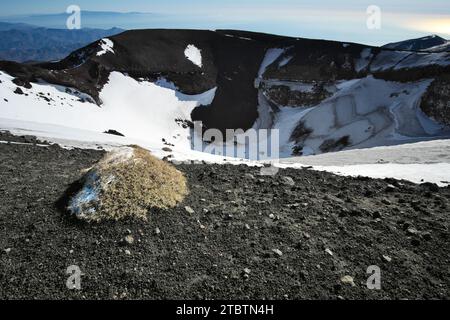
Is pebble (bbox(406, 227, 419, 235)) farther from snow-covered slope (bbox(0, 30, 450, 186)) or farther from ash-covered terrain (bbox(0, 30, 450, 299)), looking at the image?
snow-covered slope (bbox(0, 30, 450, 186))

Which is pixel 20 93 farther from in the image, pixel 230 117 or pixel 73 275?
pixel 73 275

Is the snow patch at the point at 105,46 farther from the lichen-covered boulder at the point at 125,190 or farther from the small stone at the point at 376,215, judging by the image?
the small stone at the point at 376,215

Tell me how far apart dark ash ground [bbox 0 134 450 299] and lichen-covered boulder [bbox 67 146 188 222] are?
38 centimetres

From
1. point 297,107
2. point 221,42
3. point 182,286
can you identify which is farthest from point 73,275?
point 221,42

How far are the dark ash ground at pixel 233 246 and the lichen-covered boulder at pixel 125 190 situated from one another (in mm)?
383

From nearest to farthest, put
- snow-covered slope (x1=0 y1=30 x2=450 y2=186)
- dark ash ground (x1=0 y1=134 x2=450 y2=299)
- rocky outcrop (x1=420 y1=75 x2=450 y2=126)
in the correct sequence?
1. dark ash ground (x1=0 y1=134 x2=450 y2=299)
2. rocky outcrop (x1=420 y1=75 x2=450 y2=126)
3. snow-covered slope (x1=0 y1=30 x2=450 y2=186)

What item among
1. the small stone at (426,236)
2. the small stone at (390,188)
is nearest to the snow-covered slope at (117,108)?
the small stone at (390,188)

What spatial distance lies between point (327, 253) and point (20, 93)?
4880 cm

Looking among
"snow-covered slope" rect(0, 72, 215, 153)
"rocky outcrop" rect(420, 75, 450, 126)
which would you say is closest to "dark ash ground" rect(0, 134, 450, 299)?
"snow-covered slope" rect(0, 72, 215, 153)

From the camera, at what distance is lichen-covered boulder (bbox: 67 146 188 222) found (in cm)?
940

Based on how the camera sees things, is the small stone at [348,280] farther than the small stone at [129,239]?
No

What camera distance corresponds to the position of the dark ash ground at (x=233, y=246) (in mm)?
7570

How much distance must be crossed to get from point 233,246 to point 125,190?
3534mm

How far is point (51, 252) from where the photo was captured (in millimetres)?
8289
